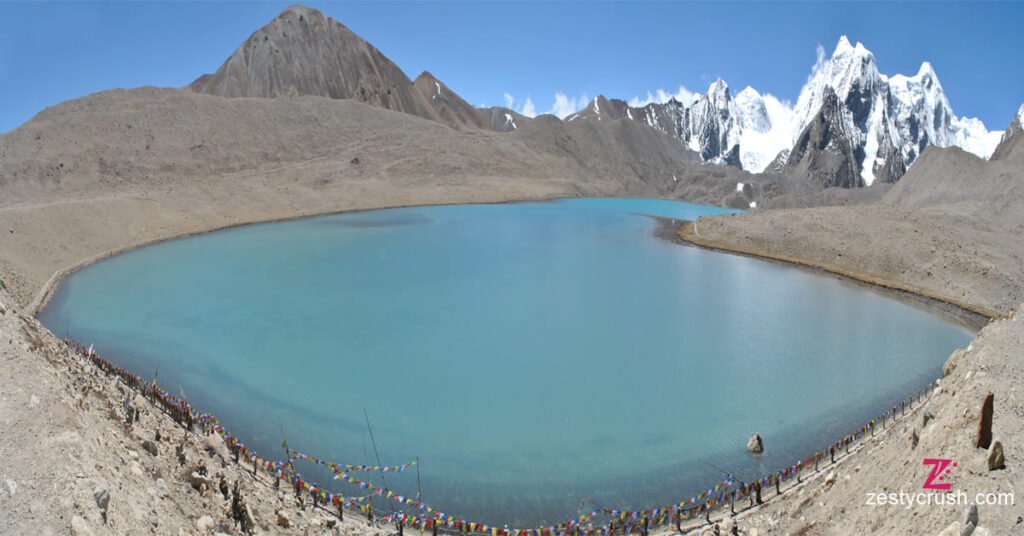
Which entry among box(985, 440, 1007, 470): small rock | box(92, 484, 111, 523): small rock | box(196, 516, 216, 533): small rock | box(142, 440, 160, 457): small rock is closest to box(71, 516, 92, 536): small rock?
box(92, 484, 111, 523): small rock

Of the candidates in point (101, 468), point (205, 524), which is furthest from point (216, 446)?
point (101, 468)

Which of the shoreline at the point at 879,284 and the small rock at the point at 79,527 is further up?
the shoreline at the point at 879,284

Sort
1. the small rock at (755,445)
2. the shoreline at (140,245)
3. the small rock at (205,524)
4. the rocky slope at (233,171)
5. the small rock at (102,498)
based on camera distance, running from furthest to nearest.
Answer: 1. the rocky slope at (233,171)
2. the shoreline at (140,245)
3. the small rock at (755,445)
4. the small rock at (205,524)
5. the small rock at (102,498)

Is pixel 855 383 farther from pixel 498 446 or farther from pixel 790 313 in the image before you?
pixel 498 446

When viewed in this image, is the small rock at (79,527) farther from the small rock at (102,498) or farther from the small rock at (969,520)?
the small rock at (969,520)

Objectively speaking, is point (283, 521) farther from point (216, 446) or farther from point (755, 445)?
point (755, 445)

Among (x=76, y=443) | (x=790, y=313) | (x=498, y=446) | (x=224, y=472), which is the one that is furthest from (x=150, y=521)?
(x=790, y=313)

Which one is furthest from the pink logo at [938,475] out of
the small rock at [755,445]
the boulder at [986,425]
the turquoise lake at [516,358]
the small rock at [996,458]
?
the small rock at [755,445]
